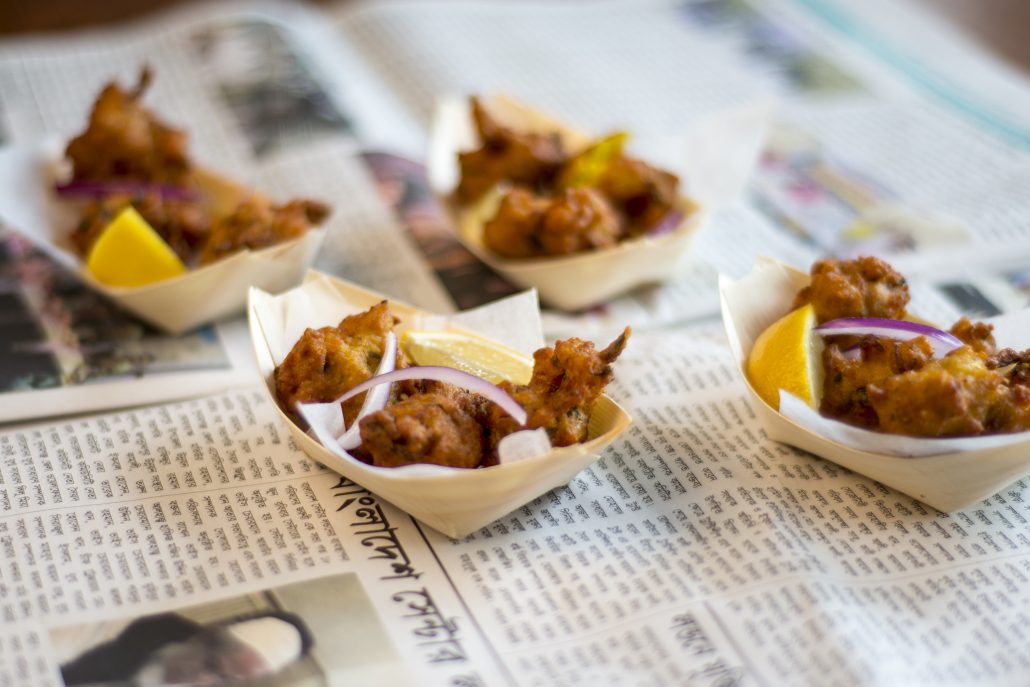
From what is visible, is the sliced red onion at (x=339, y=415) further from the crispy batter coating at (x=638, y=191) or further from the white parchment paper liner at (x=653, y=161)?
the crispy batter coating at (x=638, y=191)

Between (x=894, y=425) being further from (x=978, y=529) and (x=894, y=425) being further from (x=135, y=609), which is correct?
(x=135, y=609)

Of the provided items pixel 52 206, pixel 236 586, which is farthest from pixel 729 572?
pixel 52 206

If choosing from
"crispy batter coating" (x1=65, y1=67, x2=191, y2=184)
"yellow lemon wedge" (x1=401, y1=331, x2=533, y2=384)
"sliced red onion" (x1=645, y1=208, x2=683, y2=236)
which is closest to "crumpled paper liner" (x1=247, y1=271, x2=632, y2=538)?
"yellow lemon wedge" (x1=401, y1=331, x2=533, y2=384)

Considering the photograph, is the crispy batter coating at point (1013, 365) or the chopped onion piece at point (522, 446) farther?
the crispy batter coating at point (1013, 365)

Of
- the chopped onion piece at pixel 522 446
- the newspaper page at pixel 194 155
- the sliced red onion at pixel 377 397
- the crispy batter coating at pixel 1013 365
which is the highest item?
the crispy batter coating at pixel 1013 365

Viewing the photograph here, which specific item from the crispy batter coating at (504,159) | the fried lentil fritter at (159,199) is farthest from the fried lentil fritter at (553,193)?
the fried lentil fritter at (159,199)

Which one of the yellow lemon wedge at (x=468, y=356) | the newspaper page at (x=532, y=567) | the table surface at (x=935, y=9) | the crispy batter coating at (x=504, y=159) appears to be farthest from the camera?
the table surface at (x=935, y=9)

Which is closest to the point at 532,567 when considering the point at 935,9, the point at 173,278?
the point at 173,278
